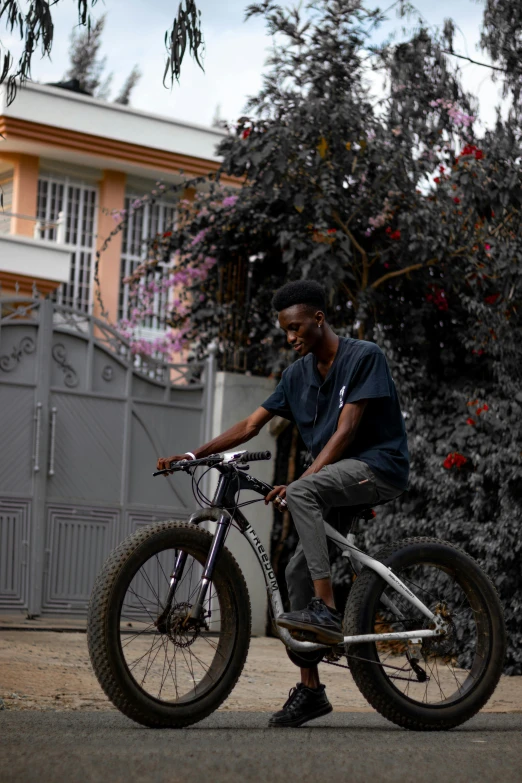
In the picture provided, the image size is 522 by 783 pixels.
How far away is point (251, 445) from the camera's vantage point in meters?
9.91

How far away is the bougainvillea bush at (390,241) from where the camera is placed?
28.3ft

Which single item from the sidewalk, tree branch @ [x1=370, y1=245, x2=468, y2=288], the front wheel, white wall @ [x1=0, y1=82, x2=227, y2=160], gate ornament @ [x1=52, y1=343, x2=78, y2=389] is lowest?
the sidewalk

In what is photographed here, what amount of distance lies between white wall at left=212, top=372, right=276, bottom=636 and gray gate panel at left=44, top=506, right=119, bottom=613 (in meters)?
1.07

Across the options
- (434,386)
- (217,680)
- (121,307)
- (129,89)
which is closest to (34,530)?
(434,386)

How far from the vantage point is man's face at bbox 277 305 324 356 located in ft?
16.7

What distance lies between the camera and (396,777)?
360 centimetres

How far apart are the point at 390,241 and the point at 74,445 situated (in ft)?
9.93

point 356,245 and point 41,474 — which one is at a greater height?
point 356,245

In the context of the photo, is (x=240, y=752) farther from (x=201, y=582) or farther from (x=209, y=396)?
(x=209, y=396)

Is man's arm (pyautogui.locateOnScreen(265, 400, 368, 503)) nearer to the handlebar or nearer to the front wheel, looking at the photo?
the handlebar

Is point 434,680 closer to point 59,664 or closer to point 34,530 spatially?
point 59,664

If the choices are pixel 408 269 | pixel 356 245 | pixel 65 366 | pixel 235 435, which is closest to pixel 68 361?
pixel 65 366

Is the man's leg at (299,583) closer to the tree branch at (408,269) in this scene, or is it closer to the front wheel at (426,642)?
the front wheel at (426,642)

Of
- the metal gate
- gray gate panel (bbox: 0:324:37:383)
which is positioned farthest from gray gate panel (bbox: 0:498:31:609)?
gray gate panel (bbox: 0:324:37:383)
